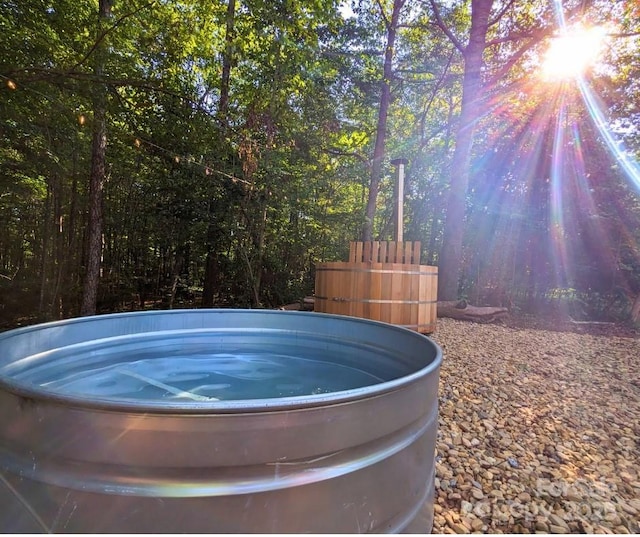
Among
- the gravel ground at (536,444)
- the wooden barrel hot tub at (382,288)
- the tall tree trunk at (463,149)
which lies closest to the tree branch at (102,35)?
the wooden barrel hot tub at (382,288)

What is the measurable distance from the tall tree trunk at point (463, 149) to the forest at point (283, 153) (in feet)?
0.09

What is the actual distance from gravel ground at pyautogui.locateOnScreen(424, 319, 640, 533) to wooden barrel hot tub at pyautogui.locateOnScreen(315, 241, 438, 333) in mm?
554

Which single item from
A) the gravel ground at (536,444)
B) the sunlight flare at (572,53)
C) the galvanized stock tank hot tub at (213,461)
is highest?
the sunlight flare at (572,53)

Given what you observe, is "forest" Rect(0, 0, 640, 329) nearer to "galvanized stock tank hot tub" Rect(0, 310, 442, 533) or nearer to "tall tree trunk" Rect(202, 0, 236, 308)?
"tall tree trunk" Rect(202, 0, 236, 308)

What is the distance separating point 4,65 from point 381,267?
402cm

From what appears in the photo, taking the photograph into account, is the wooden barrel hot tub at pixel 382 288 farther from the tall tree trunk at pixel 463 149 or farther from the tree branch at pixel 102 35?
the tree branch at pixel 102 35

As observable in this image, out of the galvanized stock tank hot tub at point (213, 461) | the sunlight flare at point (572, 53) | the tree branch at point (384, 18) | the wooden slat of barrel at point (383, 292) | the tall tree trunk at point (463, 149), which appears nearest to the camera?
the galvanized stock tank hot tub at point (213, 461)

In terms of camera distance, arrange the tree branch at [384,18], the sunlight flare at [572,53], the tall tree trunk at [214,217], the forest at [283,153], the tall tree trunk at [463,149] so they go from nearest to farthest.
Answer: the forest at [283,153] → the tall tree trunk at [214,217] → the tall tree trunk at [463,149] → the sunlight flare at [572,53] → the tree branch at [384,18]

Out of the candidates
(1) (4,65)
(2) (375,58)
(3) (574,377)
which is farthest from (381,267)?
(2) (375,58)

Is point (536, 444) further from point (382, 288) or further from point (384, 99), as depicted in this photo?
point (384, 99)

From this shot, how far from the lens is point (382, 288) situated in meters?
3.71

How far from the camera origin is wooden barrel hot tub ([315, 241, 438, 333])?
12.2ft

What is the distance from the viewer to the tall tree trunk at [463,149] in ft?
19.8

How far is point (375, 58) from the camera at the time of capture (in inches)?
328
